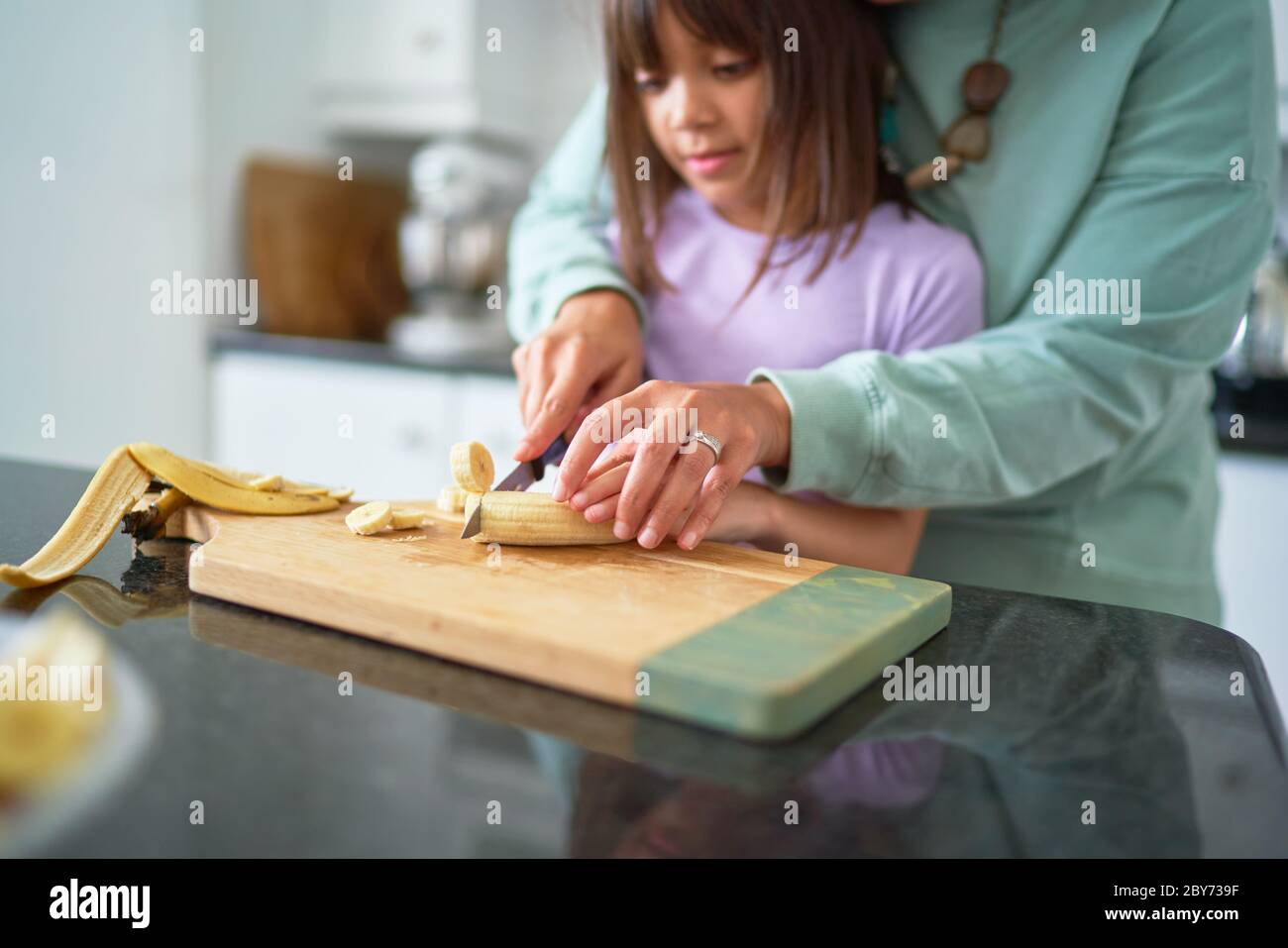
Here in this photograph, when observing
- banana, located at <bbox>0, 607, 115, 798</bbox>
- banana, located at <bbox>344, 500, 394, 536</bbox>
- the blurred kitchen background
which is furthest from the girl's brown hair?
the blurred kitchen background

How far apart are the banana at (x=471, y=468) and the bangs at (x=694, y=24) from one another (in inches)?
17.1

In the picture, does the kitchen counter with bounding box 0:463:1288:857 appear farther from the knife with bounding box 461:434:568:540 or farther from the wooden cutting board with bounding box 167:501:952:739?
the knife with bounding box 461:434:568:540

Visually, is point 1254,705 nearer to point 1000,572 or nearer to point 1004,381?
point 1004,381

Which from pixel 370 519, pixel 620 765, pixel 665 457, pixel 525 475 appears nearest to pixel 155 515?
pixel 370 519

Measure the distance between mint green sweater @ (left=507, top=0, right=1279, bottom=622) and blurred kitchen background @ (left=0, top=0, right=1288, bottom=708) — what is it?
0.69m

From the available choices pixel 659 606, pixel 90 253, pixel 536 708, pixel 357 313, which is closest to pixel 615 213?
pixel 659 606

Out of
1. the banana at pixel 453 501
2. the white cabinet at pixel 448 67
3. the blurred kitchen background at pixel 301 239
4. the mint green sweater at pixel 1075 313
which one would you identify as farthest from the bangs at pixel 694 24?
the white cabinet at pixel 448 67

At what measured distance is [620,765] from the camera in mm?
488

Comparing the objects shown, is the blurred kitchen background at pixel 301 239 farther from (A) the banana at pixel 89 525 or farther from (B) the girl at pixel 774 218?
(A) the banana at pixel 89 525

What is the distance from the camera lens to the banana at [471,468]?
89cm

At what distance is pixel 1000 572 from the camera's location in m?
1.17

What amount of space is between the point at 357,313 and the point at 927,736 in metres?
2.37

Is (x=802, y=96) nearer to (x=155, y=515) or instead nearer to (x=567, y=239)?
(x=567, y=239)

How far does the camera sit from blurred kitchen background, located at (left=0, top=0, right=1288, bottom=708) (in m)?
1.97
